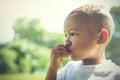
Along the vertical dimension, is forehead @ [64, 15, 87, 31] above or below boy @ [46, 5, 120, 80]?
above

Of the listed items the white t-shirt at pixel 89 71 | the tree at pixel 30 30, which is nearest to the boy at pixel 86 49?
the white t-shirt at pixel 89 71

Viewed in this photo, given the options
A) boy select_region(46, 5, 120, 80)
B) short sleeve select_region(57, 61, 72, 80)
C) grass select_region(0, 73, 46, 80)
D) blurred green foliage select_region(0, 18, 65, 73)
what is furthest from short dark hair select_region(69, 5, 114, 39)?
grass select_region(0, 73, 46, 80)

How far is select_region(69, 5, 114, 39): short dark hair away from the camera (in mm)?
2102

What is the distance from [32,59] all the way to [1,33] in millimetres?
252

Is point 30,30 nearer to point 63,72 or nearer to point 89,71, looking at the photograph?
point 63,72

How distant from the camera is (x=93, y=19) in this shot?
2104mm

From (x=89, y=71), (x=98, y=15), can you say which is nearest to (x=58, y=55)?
(x=89, y=71)

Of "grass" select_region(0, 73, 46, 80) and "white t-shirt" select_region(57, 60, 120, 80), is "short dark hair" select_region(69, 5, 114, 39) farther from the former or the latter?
"grass" select_region(0, 73, 46, 80)

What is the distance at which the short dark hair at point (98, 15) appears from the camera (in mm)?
2102

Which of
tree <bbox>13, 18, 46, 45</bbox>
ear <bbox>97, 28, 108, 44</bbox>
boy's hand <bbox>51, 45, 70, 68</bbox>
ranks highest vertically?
tree <bbox>13, 18, 46, 45</bbox>

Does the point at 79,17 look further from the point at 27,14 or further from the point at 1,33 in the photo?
the point at 1,33

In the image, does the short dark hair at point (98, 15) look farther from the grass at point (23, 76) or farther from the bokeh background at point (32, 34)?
the grass at point (23, 76)

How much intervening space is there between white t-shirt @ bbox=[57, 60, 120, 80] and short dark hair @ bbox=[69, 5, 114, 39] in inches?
8.0

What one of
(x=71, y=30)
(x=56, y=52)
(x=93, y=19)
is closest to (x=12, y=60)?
(x=56, y=52)
